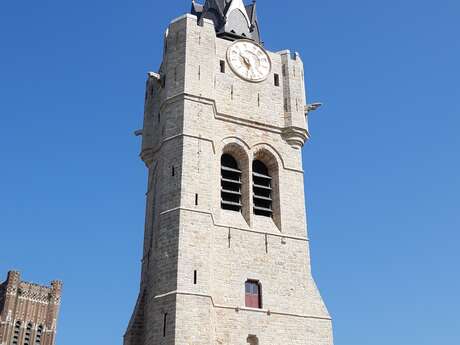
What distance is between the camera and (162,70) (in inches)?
1054

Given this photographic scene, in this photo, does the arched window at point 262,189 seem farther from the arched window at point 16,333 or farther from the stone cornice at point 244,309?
the arched window at point 16,333

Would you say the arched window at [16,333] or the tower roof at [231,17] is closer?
the tower roof at [231,17]

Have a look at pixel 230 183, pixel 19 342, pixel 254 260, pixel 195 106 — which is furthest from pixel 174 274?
pixel 19 342

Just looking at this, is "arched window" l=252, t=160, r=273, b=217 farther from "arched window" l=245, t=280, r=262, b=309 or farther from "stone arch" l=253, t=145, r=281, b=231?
"arched window" l=245, t=280, r=262, b=309

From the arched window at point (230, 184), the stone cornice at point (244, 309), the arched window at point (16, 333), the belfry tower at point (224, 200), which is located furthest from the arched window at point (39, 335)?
the stone cornice at point (244, 309)

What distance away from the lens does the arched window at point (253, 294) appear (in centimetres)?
2131

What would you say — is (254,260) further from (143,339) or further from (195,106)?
(195,106)

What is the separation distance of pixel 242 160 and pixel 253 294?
17.3ft

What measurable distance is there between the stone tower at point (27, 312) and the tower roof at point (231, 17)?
147 ft

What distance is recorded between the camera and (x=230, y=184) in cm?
2386

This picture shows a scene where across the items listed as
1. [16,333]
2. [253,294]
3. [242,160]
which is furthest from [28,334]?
[253,294]

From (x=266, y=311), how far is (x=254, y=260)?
5.84ft

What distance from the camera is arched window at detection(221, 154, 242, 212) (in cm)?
2339

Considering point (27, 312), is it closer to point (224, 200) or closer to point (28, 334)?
point (28, 334)
